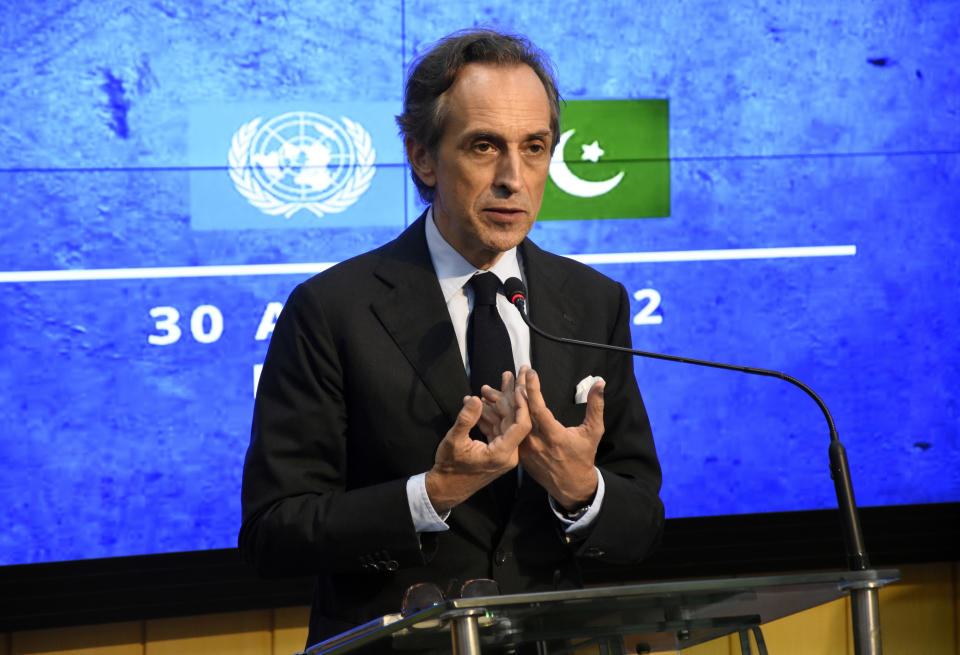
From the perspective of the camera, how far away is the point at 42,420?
2.20m

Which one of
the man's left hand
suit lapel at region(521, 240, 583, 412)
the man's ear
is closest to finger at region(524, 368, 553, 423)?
the man's left hand

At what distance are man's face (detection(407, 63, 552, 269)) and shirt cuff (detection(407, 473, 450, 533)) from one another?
15.2 inches

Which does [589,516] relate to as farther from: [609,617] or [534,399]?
[609,617]

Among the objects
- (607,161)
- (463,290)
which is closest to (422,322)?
(463,290)

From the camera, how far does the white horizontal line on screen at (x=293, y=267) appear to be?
2.22 m

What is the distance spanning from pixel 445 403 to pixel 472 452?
0.80ft

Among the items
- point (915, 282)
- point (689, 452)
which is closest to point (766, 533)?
point (689, 452)

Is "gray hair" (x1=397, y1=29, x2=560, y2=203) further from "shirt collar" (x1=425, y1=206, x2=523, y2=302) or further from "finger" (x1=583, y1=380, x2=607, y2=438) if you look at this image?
"finger" (x1=583, y1=380, x2=607, y2=438)

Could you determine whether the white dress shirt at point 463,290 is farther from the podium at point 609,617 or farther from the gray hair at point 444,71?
the podium at point 609,617

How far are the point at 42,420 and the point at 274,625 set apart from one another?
695 millimetres

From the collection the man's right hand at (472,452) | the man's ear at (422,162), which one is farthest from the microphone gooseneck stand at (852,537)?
the man's ear at (422,162)

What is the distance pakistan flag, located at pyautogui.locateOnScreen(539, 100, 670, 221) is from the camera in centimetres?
247

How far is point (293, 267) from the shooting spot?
2.34 meters

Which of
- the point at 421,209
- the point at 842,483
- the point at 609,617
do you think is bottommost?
the point at 609,617
